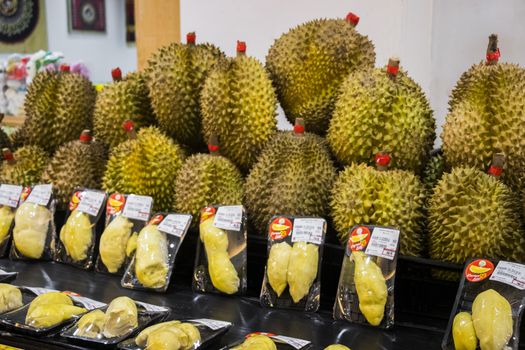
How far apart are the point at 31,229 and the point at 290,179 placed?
83 centimetres

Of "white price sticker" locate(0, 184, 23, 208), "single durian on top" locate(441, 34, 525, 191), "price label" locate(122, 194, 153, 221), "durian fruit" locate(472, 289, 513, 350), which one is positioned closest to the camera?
"durian fruit" locate(472, 289, 513, 350)

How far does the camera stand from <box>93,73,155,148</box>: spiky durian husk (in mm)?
1880

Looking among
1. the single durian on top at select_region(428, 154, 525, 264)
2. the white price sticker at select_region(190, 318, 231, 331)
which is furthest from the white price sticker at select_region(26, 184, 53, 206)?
the single durian on top at select_region(428, 154, 525, 264)

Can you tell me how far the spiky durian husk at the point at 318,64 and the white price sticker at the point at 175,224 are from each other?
1.75 ft

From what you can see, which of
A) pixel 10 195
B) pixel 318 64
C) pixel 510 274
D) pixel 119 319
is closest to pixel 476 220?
pixel 510 274

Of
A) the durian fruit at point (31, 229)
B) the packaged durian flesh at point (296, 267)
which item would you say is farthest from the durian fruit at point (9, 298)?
the packaged durian flesh at point (296, 267)

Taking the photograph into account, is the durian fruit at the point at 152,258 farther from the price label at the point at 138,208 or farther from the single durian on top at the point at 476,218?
the single durian on top at the point at 476,218

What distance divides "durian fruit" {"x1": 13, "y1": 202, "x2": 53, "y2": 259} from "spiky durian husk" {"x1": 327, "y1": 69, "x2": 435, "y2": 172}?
3.07ft

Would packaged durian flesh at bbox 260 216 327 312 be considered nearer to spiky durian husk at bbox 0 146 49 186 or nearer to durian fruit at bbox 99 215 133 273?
durian fruit at bbox 99 215 133 273

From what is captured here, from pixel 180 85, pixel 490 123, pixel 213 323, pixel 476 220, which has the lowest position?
pixel 213 323

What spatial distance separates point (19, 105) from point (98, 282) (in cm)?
374

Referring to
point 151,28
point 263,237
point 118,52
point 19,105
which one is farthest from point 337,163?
point 118,52

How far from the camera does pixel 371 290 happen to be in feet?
4.04

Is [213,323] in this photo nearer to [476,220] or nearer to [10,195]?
[476,220]
